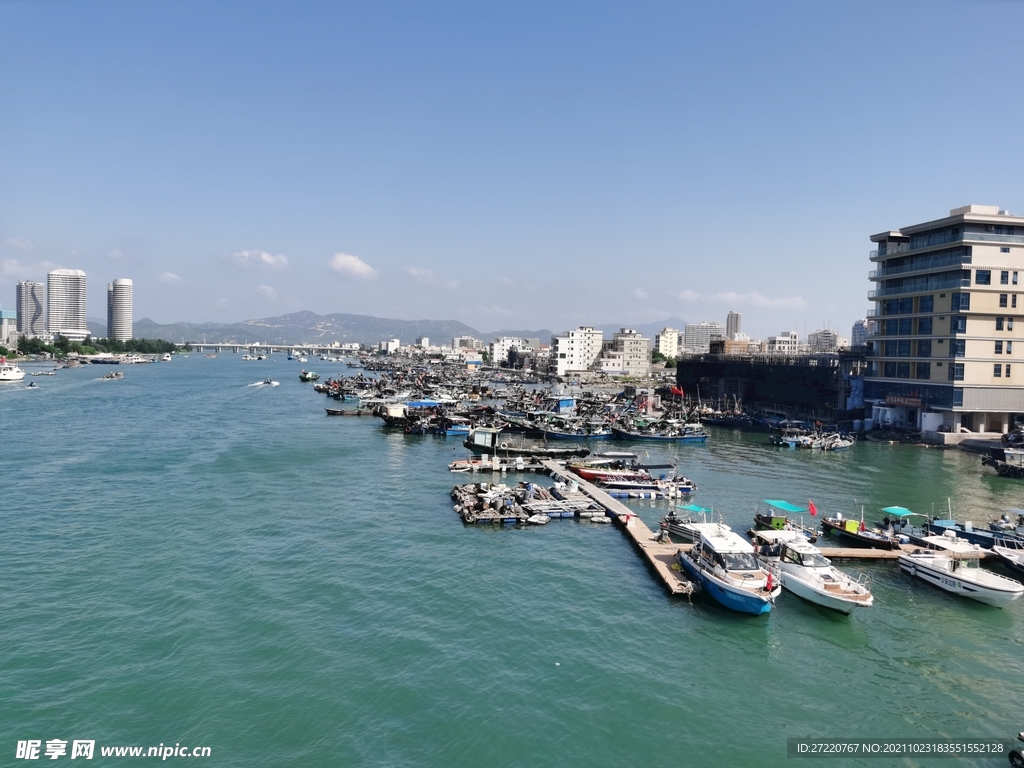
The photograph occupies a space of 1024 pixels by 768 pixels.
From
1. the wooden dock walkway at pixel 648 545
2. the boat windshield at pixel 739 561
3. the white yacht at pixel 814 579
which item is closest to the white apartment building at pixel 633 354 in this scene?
the wooden dock walkway at pixel 648 545

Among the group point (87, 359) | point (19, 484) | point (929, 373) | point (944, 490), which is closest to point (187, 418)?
point (19, 484)

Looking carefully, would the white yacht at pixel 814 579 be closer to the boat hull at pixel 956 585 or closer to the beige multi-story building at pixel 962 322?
the boat hull at pixel 956 585

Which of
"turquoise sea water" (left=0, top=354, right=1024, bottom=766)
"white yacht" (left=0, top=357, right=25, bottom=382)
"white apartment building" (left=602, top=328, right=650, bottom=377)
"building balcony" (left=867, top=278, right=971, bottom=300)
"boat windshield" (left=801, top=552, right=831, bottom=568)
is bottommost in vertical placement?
"turquoise sea water" (left=0, top=354, right=1024, bottom=766)

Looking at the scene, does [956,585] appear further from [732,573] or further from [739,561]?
[732,573]

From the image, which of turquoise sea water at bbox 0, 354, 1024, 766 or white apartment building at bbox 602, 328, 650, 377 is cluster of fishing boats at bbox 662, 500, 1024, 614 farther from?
white apartment building at bbox 602, 328, 650, 377

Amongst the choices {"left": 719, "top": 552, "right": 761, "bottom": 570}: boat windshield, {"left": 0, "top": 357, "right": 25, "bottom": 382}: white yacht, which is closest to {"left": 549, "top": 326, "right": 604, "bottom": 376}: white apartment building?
{"left": 0, "top": 357, "right": 25, "bottom": 382}: white yacht

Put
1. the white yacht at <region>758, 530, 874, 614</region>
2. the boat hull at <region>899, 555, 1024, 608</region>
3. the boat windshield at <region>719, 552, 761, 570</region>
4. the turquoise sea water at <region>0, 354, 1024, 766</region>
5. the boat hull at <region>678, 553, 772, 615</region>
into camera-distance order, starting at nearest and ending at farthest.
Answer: the turquoise sea water at <region>0, 354, 1024, 766</region> → the boat hull at <region>678, 553, 772, 615</region> → the white yacht at <region>758, 530, 874, 614</region> → the boat windshield at <region>719, 552, 761, 570</region> → the boat hull at <region>899, 555, 1024, 608</region>

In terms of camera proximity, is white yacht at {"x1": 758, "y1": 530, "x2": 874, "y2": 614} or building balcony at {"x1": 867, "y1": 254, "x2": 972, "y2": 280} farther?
building balcony at {"x1": 867, "y1": 254, "x2": 972, "y2": 280}

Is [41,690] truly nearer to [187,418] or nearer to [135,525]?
[135,525]
